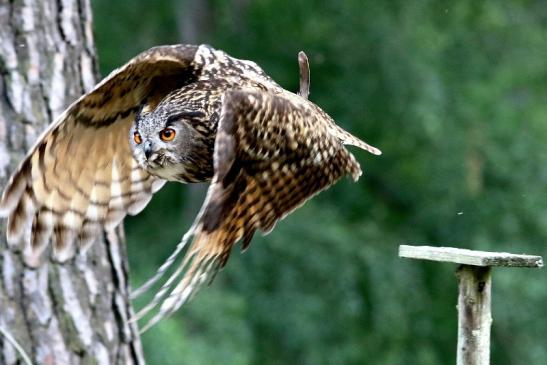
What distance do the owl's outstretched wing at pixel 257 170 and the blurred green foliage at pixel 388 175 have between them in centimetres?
595

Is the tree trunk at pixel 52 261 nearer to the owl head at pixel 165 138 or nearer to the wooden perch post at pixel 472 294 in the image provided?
the owl head at pixel 165 138

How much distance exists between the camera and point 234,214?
3275 millimetres

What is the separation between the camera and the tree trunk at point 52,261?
3836mm

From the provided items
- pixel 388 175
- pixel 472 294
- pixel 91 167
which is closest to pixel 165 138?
pixel 91 167

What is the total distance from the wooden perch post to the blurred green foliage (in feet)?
21.1

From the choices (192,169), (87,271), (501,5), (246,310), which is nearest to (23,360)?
(87,271)

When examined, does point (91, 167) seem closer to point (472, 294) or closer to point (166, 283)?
point (166, 283)

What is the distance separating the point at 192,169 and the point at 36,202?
0.49 m

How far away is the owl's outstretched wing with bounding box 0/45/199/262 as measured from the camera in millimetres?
3572

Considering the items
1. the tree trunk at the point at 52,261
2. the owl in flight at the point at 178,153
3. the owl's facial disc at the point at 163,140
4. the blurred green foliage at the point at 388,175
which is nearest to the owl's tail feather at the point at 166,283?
the owl in flight at the point at 178,153

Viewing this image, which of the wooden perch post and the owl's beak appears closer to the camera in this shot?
the wooden perch post

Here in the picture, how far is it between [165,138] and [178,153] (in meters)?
0.06

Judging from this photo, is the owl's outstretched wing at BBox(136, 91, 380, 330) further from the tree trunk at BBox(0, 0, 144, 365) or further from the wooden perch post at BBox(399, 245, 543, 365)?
the tree trunk at BBox(0, 0, 144, 365)

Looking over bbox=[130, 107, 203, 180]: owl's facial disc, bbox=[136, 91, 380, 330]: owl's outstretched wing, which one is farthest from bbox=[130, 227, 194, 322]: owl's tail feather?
bbox=[130, 107, 203, 180]: owl's facial disc
